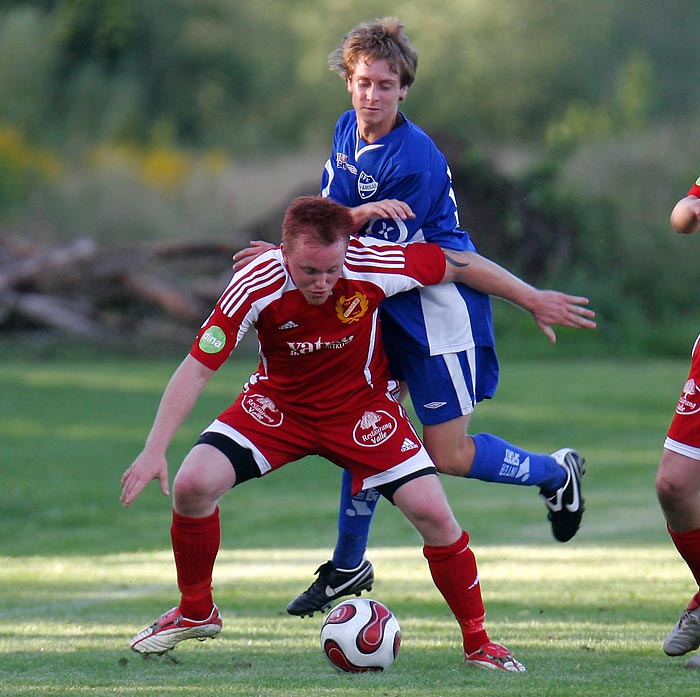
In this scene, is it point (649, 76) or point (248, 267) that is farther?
point (649, 76)

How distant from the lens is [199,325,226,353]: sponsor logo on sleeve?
17.0 feet

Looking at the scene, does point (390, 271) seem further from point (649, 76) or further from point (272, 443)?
point (649, 76)

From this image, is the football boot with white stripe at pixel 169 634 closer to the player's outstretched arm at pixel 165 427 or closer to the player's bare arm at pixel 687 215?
the player's outstretched arm at pixel 165 427

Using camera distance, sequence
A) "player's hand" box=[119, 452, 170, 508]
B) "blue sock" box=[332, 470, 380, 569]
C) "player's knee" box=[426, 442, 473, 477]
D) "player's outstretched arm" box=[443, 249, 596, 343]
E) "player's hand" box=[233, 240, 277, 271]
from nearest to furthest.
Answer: "player's hand" box=[119, 452, 170, 508] < "player's hand" box=[233, 240, 277, 271] < "player's outstretched arm" box=[443, 249, 596, 343] < "player's knee" box=[426, 442, 473, 477] < "blue sock" box=[332, 470, 380, 569]

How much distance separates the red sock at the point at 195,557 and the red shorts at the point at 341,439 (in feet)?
1.09

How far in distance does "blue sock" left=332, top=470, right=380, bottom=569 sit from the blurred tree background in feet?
65.3

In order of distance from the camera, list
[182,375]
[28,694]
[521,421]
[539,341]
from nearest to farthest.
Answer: [28,694] → [182,375] → [521,421] → [539,341]

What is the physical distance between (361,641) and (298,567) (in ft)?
12.5

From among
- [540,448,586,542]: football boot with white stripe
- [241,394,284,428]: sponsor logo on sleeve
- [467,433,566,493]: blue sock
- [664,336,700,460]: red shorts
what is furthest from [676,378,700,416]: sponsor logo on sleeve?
[241,394,284,428]: sponsor logo on sleeve

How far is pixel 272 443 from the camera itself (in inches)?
213

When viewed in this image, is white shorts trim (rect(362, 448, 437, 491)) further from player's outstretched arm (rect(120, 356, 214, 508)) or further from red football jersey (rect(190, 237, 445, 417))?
player's outstretched arm (rect(120, 356, 214, 508))

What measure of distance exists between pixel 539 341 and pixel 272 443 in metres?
20.5

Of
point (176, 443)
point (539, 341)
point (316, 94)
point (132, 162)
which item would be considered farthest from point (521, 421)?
point (316, 94)

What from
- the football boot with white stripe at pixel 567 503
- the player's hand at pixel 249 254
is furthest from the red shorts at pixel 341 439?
the football boot with white stripe at pixel 567 503
